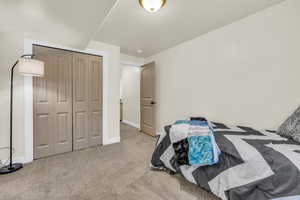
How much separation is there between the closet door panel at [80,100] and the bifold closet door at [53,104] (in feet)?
0.30

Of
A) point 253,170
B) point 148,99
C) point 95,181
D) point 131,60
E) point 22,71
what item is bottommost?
point 95,181

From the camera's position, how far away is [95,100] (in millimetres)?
2980

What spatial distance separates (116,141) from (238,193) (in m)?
2.60

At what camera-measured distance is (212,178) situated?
1443 millimetres

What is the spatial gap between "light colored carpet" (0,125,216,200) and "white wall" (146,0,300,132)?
1.42 meters

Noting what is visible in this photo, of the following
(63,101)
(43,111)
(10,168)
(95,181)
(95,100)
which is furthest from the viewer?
(95,100)

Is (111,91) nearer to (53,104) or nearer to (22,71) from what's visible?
(53,104)

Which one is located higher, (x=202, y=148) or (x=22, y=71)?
(x=22, y=71)

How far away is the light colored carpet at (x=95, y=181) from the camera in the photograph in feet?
4.93

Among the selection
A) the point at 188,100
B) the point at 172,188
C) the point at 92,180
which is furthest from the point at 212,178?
the point at 188,100

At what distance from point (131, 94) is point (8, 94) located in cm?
342

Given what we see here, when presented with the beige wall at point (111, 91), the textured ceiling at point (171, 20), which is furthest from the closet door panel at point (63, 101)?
the textured ceiling at point (171, 20)

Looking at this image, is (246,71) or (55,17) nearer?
(55,17)

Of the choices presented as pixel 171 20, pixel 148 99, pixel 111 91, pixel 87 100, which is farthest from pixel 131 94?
pixel 171 20
